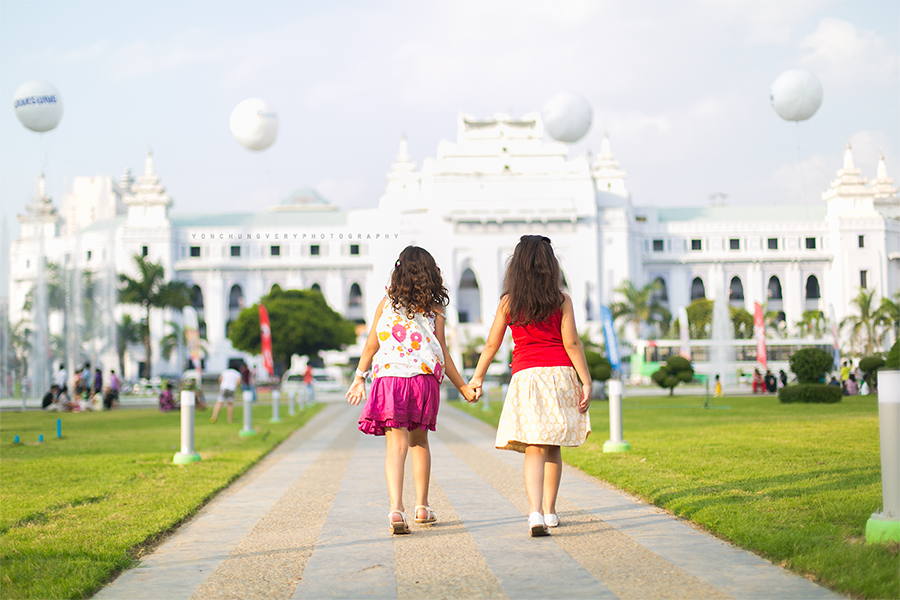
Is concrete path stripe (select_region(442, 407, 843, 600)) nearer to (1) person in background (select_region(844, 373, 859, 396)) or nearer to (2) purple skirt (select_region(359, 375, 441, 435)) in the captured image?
(2) purple skirt (select_region(359, 375, 441, 435))

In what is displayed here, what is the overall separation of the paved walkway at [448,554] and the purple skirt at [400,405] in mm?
707

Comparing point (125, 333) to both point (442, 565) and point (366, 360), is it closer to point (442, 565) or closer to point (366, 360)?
point (366, 360)

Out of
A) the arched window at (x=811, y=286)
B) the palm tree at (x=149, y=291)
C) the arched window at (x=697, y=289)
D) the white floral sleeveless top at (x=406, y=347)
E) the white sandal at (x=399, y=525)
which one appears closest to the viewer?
the white sandal at (x=399, y=525)

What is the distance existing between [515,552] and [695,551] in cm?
101

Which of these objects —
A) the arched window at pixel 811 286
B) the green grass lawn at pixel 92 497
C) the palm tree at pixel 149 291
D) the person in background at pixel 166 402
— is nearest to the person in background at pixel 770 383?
the person in background at pixel 166 402

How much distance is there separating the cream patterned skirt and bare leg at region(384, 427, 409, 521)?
0.66 m

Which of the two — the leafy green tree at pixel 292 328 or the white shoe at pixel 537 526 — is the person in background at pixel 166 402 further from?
the leafy green tree at pixel 292 328

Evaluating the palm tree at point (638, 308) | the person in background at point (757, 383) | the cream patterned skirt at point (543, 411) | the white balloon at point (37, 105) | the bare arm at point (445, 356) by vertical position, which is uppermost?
the white balloon at point (37, 105)

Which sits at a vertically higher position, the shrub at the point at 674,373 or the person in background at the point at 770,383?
the shrub at the point at 674,373

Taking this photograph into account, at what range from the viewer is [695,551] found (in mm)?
5023

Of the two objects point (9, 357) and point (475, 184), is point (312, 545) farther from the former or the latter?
point (475, 184)

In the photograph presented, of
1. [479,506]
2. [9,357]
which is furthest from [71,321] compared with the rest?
[479,506]

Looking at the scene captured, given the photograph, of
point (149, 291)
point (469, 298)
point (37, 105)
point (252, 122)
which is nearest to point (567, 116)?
point (252, 122)

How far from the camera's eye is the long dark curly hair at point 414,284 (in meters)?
5.97
